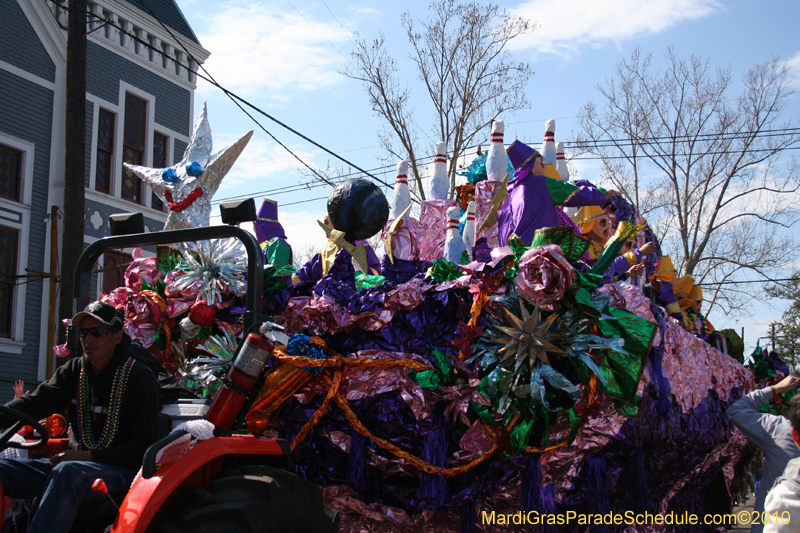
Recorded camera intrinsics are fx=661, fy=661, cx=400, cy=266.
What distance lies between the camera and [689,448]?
14.6ft

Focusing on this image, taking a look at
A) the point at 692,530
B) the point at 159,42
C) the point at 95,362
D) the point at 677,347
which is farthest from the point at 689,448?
the point at 159,42

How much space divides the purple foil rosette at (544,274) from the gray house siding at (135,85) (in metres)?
11.6

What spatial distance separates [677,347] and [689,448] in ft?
2.72

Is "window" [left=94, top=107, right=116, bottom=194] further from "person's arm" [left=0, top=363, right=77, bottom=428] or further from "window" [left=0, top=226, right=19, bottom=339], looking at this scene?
"person's arm" [left=0, top=363, right=77, bottom=428]

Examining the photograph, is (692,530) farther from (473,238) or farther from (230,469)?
(230,469)

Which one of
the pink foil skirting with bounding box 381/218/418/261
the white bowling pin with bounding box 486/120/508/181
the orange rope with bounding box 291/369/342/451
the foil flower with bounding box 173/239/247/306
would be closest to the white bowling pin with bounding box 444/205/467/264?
the pink foil skirting with bounding box 381/218/418/261

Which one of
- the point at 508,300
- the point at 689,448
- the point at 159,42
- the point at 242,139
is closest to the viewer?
the point at 508,300

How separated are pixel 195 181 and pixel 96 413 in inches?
96.0

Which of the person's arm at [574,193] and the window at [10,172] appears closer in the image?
the person's arm at [574,193]

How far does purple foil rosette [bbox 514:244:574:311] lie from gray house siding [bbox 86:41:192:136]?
11.6 meters

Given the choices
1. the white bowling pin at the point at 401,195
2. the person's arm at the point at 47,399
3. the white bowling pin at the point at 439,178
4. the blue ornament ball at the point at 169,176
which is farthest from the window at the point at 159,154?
the person's arm at the point at 47,399

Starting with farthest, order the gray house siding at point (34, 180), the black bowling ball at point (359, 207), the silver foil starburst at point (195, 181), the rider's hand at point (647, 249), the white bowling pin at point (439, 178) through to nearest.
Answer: the gray house siding at point (34, 180)
the rider's hand at point (647, 249)
the white bowling pin at point (439, 178)
the silver foil starburst at point (195, 181)
the black bowling ball at point (359, 207)

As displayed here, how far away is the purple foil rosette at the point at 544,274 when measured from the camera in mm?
3148

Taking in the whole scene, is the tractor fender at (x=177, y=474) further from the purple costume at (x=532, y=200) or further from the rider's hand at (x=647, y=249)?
the rider's hand at (x=647, y=249)
